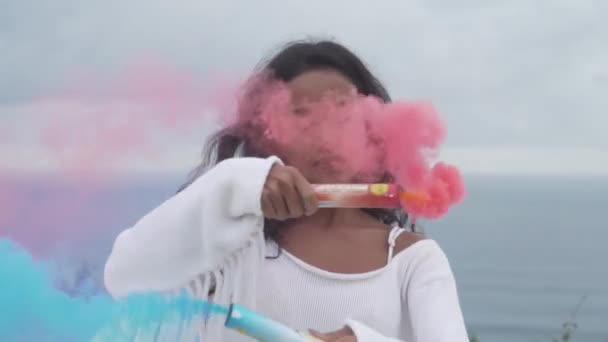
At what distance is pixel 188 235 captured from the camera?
804mm

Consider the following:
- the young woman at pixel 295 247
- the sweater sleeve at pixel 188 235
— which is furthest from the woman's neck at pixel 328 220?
the sweater sleeve at pixel 188 235

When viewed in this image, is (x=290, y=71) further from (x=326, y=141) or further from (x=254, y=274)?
(x=254, y=274)

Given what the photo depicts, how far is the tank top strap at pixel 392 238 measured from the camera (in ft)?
3.09

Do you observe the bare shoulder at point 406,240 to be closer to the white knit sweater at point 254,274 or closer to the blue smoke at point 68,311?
the white knit sweater at point 254,274

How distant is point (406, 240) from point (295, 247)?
11 cm

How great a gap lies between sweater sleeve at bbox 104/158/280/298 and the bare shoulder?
176 mm

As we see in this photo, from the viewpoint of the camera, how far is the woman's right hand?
0.75m

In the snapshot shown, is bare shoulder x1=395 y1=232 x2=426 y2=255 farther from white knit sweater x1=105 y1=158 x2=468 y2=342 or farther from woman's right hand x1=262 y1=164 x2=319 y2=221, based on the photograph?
woman's right hand x1=262 y1=164 x2=319 y2=221

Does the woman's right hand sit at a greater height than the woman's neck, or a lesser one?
greater

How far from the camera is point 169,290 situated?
2.70ft

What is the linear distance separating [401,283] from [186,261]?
0.73 ft

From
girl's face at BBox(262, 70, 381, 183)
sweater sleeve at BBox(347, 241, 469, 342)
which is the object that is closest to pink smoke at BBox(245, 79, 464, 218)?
girl's face at BBox(262, 70, 381, 183)

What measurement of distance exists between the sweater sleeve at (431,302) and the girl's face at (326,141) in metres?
0.10

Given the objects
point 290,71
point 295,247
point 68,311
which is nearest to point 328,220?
point 295,247
